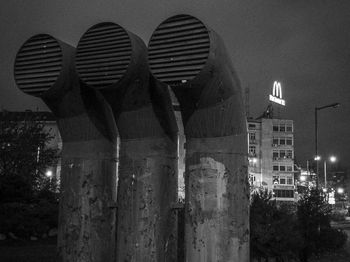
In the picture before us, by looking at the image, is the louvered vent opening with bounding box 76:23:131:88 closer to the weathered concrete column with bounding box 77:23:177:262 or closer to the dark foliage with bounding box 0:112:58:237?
the weathered concrete column with bounding box 77:23:177:262

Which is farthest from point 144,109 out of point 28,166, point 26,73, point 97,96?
point 28,166

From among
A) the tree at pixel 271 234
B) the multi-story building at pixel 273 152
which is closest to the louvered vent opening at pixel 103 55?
the tree at pixel 271 234

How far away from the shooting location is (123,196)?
29.5ft

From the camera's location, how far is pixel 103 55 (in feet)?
27.9

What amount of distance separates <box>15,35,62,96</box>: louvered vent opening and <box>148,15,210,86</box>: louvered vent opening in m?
2.31

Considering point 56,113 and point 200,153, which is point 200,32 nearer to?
point 200,153

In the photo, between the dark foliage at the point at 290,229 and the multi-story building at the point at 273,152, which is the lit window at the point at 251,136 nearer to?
the multi-story building at the point at 273,152

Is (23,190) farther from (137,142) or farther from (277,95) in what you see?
(277,95)

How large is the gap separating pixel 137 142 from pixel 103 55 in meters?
1.89

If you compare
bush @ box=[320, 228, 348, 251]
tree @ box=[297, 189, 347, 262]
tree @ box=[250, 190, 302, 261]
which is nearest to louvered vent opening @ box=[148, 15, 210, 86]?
tree @ box=[250, 190, 302, 261]

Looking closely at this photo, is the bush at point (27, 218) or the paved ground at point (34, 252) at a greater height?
the bush at point (27, 218)

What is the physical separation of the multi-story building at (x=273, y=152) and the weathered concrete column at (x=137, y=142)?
2798 inches

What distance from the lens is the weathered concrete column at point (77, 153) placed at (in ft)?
30.0

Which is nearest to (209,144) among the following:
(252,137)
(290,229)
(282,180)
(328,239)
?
(290,229)
